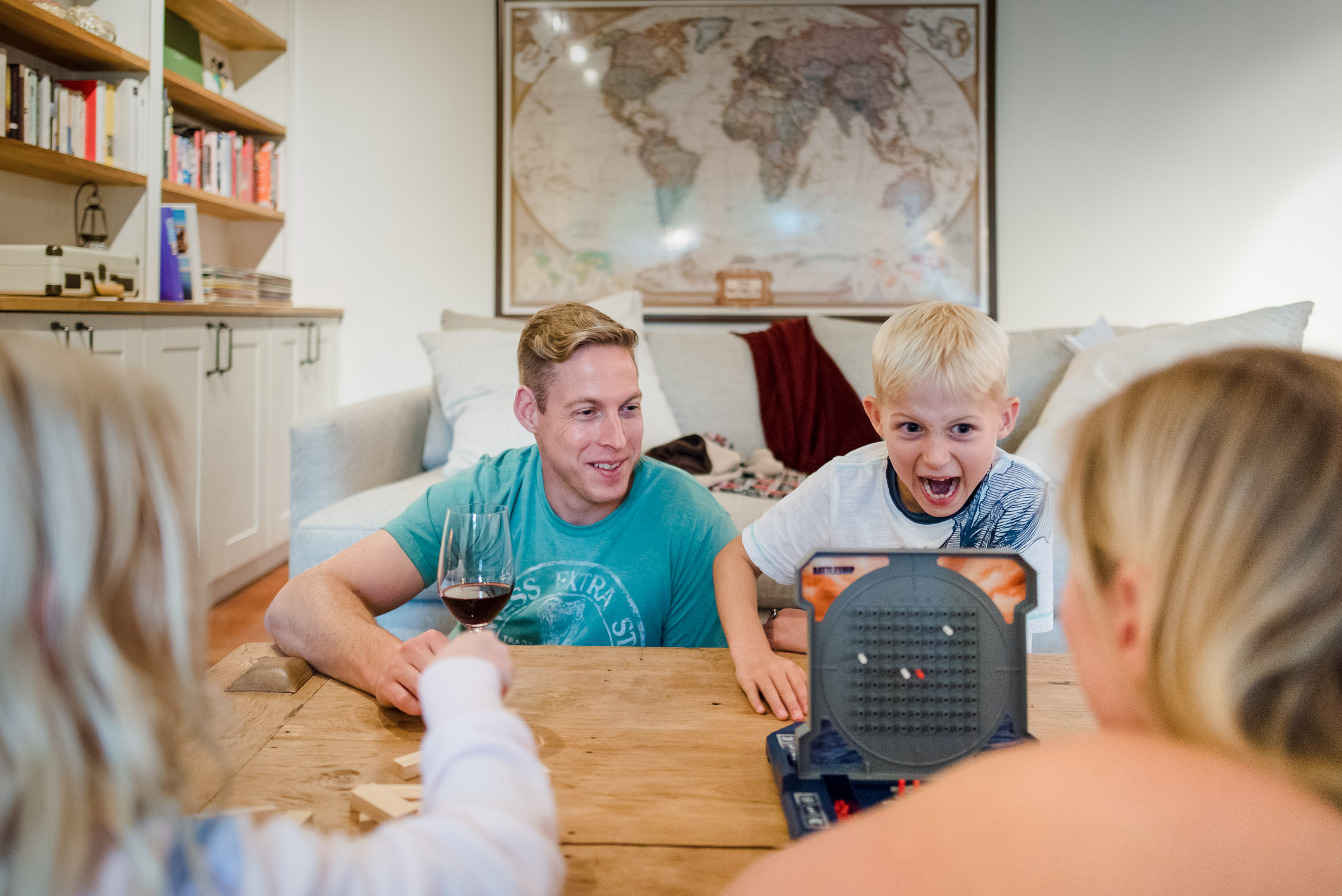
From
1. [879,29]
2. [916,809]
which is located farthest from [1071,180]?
[916,809]

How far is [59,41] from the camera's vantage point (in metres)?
2.62

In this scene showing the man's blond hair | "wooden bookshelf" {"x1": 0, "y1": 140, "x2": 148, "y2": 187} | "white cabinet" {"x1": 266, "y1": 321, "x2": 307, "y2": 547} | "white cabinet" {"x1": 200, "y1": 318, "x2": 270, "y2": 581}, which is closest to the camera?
the man's blond hair

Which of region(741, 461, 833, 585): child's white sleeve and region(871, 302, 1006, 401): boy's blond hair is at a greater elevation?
region(871, 302, 1006, 401): boy's blond hair

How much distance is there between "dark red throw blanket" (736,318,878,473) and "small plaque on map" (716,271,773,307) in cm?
68

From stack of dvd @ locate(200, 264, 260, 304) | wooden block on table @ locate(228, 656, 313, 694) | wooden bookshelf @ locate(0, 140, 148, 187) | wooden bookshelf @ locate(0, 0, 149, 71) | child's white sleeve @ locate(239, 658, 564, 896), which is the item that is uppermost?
wooden bookshelf @ locate(0, 0, 149, 71)

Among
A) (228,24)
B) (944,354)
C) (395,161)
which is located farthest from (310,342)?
(944,354)

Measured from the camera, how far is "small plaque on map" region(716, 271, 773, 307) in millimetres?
3693

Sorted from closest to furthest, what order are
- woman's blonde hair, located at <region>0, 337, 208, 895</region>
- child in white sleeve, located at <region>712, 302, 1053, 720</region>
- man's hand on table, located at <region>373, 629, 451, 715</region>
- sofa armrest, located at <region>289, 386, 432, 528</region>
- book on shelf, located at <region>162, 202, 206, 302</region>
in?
woman's blonde hair, located at <region>0, 337, 208, 895</region>
man's hand on table, located at <region>373, 629, 451, 715</region>
child in white sleeve, located at <region>712, 302, 1053, 720</region>
sofa armrest, located at <region>289, 386, 432, 528</region>
book on shelf, located at <region>162, 202, 206, 302</region>

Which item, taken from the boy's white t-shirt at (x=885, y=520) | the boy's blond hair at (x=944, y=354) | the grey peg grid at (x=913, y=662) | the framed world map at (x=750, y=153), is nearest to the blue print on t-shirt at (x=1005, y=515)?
the boy's white t-shirt at (x=885, y=520)

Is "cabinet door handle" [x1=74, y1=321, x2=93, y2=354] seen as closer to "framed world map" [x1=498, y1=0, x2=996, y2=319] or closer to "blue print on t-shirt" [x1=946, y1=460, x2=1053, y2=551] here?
"framed world map" [x1=498, y1=0, x2=996, y2=319]

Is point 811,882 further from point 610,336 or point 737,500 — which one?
point 737,500

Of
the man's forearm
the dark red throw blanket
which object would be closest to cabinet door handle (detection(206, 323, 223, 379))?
the dark red throw blanket

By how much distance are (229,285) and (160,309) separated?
0.75 m

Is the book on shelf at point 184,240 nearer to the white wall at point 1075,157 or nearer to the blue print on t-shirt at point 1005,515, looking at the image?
the white wall at point 1075,157
